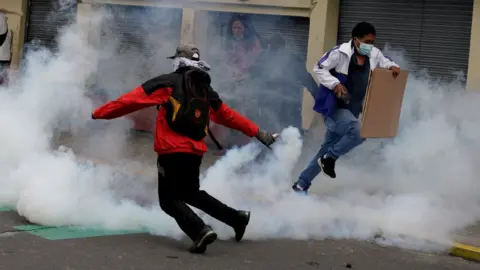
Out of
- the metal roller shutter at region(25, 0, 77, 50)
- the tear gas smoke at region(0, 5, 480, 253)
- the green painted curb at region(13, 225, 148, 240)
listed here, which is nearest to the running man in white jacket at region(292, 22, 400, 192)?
the tear gas smoke at region(0, 5, 480, 253)

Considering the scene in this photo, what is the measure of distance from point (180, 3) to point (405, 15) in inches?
122

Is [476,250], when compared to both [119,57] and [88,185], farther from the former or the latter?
[119,57]

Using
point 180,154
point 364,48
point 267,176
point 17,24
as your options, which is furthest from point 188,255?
point 17,24

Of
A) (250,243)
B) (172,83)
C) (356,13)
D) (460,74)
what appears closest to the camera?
(172,83)

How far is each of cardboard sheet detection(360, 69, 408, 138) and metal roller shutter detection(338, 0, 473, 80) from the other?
328cm

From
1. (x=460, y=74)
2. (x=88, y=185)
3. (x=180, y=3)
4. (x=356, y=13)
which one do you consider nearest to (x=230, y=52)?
(x=180, y=3)

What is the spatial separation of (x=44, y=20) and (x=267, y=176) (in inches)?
288

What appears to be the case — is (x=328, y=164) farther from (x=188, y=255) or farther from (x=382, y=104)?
(x=188, y=255)

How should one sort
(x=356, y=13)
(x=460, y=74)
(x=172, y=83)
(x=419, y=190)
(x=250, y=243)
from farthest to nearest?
(x=356, y=13), (x=460, y=74), (x=419, y=190), (x=250, y=243), (x=172, y=83)

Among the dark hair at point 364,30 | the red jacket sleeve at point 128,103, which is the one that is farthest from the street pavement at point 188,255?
the dark hair at point 364,30

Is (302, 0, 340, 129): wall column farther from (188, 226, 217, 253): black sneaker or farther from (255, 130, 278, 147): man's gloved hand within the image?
(188, 226, 217, 253): black sneaker

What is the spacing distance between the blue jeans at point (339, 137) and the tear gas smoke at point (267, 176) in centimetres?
23

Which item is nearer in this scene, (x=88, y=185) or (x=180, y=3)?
(x=88, y=185)

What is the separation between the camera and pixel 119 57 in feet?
35.6
